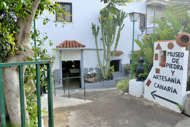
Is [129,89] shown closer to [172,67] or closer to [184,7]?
[172,67]

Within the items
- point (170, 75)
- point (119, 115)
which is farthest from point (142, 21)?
point (119, 115)

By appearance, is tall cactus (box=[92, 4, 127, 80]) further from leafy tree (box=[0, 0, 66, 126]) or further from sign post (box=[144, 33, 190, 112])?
leafy tree (box=[0, 0, 66, 126])

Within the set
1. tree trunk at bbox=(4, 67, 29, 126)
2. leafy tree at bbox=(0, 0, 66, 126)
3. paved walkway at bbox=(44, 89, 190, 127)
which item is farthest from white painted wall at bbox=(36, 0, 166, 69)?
tree trunk at bbox=(4, 67, 29, 126)

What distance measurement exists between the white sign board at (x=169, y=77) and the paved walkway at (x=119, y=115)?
0.31m

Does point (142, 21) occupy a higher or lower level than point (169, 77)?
higher

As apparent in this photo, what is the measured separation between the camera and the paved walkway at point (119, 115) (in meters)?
3.78

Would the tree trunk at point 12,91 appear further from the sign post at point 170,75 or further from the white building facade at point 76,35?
the white building facade at point 76,35

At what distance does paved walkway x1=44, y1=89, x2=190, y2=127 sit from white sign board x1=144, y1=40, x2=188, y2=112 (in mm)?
306

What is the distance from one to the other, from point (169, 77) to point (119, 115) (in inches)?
76.9

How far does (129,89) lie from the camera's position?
6.22 meters

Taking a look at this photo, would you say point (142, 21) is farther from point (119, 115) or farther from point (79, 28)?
point (119, 115)

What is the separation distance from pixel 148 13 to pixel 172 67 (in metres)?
10.6

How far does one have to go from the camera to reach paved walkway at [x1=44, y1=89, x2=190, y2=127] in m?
3.78

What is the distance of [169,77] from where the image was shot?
475 cm
